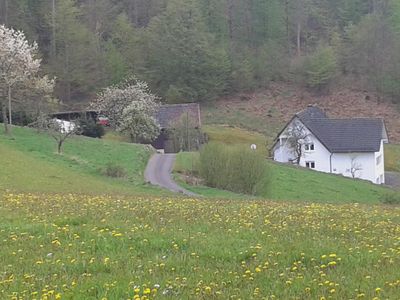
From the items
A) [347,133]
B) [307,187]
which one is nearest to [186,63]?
[347,133]

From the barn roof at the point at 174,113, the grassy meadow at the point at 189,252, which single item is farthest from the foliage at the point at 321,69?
the grassy meadow at the point at 189,252

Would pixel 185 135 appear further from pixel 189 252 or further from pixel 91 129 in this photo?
pixel 189 252

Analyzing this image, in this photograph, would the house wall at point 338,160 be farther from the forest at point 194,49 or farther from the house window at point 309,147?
the forest at point 194,49

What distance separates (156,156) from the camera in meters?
59.7

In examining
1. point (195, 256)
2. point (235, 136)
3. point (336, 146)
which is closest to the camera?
point (195, 256)

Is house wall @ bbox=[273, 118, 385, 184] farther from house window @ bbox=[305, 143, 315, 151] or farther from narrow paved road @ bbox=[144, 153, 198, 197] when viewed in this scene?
narrow paved road @ bbox=[144, 153, 198, 197]

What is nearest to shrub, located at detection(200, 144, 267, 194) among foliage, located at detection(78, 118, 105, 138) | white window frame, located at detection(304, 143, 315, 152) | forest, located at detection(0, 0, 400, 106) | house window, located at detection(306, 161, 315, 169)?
house window, located at detection(306, 161, 315, 169)

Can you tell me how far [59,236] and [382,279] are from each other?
235 inches

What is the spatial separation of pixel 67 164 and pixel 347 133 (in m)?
37.4

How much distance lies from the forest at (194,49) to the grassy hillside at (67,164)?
38034 millimetres

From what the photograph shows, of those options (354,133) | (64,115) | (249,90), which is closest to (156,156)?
(354,133)

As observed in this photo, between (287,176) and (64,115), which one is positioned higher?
(64,115)

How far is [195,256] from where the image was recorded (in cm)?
920

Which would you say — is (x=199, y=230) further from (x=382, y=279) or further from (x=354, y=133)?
(x=354, y=133)
